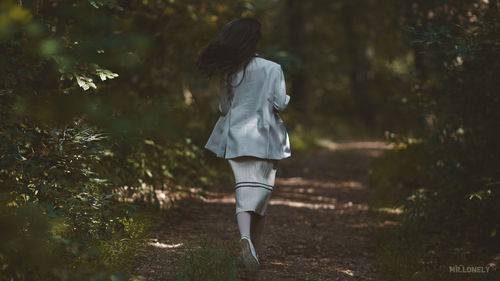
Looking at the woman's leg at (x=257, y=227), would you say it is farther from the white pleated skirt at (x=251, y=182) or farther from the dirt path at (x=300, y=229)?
the dirt path at (x=300, y=229)

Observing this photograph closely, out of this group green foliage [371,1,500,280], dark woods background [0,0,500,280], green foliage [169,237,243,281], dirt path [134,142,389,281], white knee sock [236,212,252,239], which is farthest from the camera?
green foliage [371,1,500,280]

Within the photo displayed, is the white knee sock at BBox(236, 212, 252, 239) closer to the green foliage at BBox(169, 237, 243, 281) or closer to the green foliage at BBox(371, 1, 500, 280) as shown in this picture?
the green foliage at BBox(169, 237, 243, 281)

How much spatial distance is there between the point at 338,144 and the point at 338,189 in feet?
23.3

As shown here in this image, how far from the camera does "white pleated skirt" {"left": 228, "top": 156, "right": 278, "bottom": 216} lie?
3840 mm

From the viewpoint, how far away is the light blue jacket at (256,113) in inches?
150

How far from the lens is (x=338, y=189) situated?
27.0ft

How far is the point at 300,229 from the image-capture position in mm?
5793

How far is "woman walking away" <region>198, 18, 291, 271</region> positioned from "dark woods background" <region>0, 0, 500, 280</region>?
2.55 feet

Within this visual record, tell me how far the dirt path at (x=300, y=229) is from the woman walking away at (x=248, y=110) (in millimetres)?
808

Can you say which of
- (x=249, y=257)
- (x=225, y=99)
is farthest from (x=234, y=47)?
(x=249, y=257)

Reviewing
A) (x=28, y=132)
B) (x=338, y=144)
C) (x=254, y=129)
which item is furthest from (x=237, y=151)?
(x=338, y=144)

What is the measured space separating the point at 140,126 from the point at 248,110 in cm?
198

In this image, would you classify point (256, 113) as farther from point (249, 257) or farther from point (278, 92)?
point (249, 257)

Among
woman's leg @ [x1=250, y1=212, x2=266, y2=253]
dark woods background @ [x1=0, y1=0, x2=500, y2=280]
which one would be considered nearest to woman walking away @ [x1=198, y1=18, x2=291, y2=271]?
woman's leg @ [x1=250, y1=212, x2=266, y2=253]
